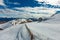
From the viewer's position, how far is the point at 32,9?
2.04 metres

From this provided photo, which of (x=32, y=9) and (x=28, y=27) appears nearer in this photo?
(x=28, y=27)

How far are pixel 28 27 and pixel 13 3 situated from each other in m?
0.77

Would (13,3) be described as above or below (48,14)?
above

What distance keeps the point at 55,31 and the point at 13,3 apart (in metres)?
0.90

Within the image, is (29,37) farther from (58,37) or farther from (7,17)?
(7,17)

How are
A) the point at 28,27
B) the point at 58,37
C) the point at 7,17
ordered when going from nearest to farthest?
the point at 58,37 < the point at 28,27 < the point at 7,17

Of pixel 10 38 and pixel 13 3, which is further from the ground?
pixel 13 3

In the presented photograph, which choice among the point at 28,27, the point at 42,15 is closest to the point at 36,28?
the point at 28,27

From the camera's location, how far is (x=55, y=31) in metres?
1.33

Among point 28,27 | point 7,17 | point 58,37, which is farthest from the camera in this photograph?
point 7,17

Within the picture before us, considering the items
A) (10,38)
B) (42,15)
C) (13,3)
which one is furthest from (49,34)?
(13,3)

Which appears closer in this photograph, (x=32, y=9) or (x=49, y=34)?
(x=49, y=34)

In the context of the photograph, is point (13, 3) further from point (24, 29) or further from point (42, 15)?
point (24, 29)

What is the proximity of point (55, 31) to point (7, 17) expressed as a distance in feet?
2.86
